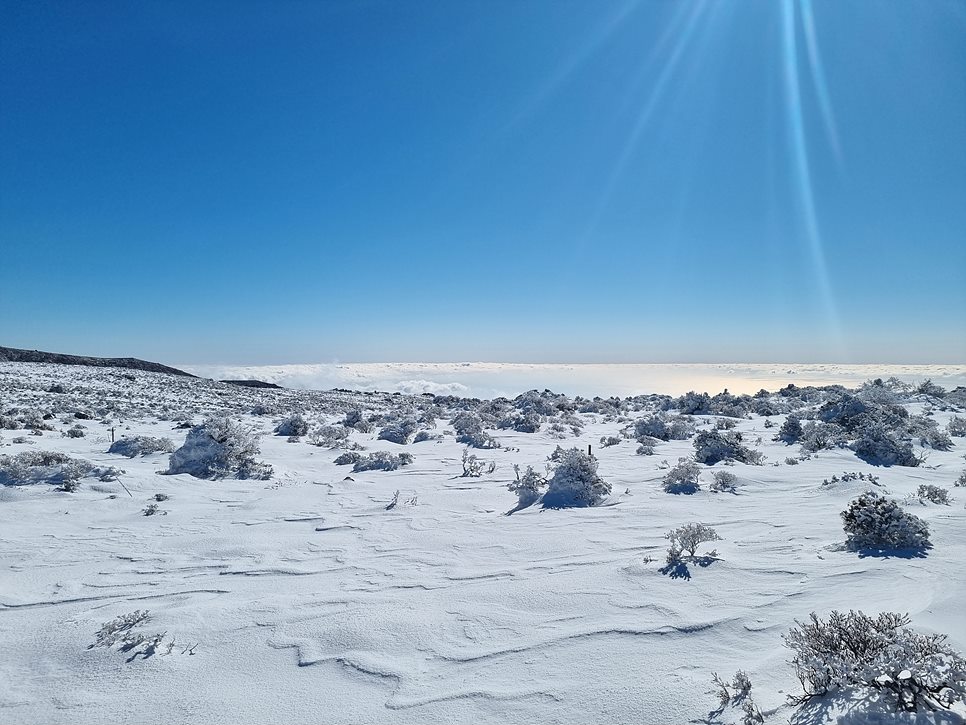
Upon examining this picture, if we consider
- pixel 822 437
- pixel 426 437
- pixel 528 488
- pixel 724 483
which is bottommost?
pixel 426 437

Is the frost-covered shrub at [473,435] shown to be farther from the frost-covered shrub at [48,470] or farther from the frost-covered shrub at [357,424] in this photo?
the frost-covered shrub at [48,470]

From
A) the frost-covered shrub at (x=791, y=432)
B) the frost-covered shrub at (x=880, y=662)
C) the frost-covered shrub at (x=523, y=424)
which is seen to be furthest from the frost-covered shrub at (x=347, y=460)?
the frost-covered shrub at (x=791, y=432)

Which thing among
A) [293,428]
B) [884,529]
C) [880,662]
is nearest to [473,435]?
[293,428]

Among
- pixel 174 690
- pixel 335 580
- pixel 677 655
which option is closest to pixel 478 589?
pixel 335 580

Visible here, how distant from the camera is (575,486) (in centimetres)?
728

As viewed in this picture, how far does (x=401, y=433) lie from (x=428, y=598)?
987 centimetres

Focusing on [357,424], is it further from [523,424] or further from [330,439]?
[523,424]

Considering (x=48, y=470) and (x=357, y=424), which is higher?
(x=48, y=470)

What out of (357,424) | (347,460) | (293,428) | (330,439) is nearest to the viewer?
(347,460)

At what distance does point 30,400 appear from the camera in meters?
19.0

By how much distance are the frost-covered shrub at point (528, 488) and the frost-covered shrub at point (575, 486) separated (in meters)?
0.15

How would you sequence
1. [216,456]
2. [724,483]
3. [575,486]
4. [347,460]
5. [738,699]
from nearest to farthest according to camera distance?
[738,699] < [575,486] < [724,483] < [216,456] < [347,460]

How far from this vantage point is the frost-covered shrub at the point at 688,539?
4527 mm

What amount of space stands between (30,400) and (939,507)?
27204 millimetres
